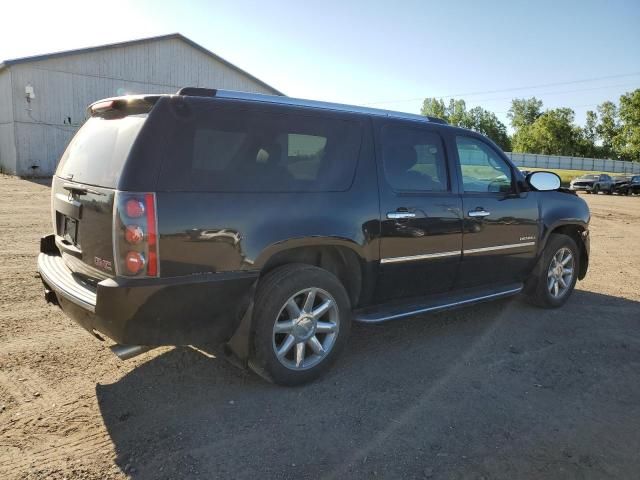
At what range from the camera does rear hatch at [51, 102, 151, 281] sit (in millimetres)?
3109

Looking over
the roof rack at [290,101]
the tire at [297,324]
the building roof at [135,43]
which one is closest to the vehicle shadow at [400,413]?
Answer: the tire at [297,324]

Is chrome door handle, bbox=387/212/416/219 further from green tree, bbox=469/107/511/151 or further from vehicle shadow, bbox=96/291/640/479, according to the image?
green tree, bbox=469/107/511/151

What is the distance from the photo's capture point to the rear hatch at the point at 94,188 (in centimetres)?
311

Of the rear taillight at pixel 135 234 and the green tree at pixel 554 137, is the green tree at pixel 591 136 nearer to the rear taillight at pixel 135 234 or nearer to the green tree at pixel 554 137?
the green tree at pixel 554 137

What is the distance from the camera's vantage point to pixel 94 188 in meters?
3.25

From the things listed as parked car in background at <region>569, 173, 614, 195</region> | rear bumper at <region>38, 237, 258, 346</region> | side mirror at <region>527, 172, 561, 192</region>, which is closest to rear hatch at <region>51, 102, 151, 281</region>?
rear bumper at <region>38, 237, 258, 346</region>

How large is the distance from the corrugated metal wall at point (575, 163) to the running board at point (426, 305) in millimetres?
73344

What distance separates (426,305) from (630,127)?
291ft

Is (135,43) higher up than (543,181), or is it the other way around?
(135,43)

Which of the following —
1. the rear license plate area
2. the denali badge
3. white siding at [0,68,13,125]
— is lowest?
the denali badge

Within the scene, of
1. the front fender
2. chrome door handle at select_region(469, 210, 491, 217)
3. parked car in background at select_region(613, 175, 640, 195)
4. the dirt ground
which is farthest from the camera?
parked car in background at select_region(613, 175, 640, 195)

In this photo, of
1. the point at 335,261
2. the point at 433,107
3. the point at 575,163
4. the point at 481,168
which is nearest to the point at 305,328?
the point at 335,261

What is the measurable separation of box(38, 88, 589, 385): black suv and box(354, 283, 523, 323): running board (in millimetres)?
19

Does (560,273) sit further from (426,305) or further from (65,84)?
(65,84)
